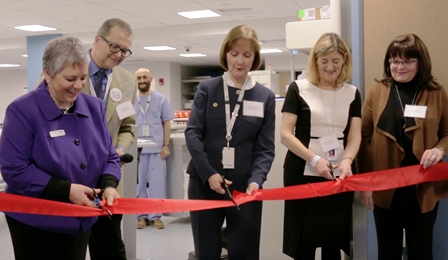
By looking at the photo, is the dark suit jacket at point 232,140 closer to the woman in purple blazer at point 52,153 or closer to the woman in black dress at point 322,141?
the woman in black dress at point 322,141

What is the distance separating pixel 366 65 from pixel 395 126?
70cm

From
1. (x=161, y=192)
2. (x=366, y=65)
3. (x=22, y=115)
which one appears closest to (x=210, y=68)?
(x=161, y=192)

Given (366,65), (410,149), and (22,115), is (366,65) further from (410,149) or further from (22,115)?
(22,115)

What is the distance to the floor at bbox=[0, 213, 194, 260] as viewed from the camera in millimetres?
3836

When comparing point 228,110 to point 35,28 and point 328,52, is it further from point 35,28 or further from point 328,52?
point 35,28

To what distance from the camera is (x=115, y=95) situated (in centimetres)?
230

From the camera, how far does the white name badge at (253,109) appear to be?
2074mm

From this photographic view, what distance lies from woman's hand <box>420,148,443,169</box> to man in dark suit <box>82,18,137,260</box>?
4.76 feet


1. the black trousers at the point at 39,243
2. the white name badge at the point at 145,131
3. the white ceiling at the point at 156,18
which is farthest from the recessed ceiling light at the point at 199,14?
the black trousers at the point at 39,243

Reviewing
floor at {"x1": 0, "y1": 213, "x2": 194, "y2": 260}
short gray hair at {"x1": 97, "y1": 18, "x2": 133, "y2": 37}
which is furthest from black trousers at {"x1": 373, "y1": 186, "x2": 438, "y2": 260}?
floor at {"x1": 0, "y1": 213, "x2": 194, "y2": 260}

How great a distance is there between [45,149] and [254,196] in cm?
90

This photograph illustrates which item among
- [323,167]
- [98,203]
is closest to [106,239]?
[98,203]

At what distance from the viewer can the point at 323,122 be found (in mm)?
2244

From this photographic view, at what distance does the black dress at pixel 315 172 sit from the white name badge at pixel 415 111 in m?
0.23
